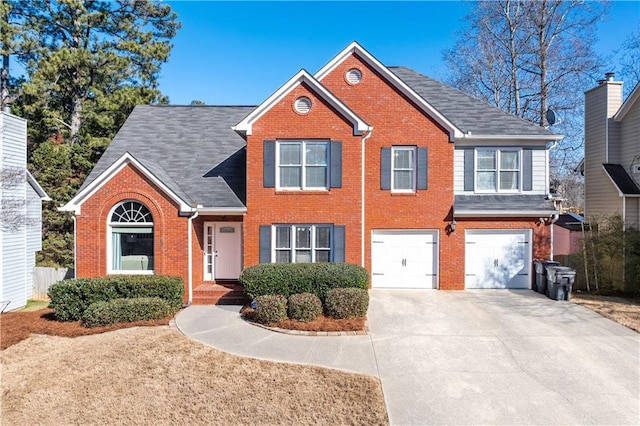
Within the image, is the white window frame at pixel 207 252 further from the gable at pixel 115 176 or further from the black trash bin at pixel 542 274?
the black trash bin at pixel 542 274

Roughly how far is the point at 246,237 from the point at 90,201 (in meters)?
5.14

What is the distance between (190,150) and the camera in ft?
48.2

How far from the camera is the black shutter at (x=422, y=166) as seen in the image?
13008 millimetres

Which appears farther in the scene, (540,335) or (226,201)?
(226,201)

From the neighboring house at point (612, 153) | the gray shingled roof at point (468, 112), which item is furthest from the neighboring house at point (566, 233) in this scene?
the gray shingled roof at point (468, 112)

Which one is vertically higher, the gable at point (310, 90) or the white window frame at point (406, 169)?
the gable at point (310, 90)

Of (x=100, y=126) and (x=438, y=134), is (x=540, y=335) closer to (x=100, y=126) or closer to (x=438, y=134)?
(x=438, y=134)

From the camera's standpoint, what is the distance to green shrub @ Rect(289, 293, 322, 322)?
9594 mm

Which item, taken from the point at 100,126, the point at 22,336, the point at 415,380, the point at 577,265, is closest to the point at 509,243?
the point at 577,265

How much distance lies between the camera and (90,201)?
11609 mm

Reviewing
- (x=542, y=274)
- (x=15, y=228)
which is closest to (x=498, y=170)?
(x=542, y=274)

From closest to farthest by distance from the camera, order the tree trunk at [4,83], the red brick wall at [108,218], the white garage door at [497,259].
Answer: the red brick wall at [108,218]
the white garage door at [497,259]
the tree trunk at [4,83]

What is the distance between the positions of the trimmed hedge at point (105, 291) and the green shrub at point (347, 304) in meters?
4.83

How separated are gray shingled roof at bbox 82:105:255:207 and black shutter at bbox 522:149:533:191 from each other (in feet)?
34.4
